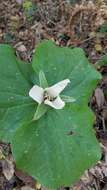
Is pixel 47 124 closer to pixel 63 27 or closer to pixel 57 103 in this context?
pixel 57 103

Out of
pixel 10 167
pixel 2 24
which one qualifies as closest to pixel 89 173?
pixel 10 167

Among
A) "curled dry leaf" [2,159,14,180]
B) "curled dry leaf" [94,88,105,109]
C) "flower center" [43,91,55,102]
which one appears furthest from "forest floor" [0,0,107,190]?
"flower center" [43,91,55,102]

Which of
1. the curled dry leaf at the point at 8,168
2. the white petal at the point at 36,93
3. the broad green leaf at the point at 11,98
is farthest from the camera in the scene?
the curled dry leaf at the point at 8,168

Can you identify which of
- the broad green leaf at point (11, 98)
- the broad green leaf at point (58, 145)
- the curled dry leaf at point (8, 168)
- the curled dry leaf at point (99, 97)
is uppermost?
the broad green leaf at point (11, 98)

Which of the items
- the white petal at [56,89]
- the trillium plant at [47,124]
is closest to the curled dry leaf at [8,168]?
the trillium plant at [47,124]

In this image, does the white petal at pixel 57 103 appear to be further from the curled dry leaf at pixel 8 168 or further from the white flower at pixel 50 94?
the curled dry leaf at pixel 8 168

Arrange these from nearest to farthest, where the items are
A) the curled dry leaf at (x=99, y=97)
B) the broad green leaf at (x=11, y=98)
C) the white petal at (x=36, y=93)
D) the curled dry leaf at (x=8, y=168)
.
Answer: the white petal at (x=36, y=93) → the broad green leaf at (x=11, y=98) → the curled dry leaf at (x=8, y=168) → the curled dry leaf at (x=99, y=97)

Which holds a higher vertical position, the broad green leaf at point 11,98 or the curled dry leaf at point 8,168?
the broad green leaf at point 11,98
